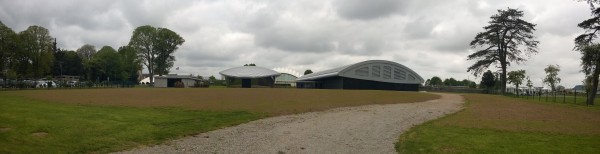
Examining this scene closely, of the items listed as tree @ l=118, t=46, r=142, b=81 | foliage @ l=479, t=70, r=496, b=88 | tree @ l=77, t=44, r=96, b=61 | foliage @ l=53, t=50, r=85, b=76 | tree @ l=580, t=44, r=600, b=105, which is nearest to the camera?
tree @ l=580, t=44, r=600, b=105

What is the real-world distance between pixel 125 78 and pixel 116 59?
19.6ft

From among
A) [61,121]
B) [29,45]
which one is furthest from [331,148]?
[29,45]

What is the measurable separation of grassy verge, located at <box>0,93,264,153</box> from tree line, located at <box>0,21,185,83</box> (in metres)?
53.5

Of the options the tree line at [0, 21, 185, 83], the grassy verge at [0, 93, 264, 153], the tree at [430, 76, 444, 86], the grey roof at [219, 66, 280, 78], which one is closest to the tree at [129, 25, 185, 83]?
the tree line at [0, 21, 185, 83]

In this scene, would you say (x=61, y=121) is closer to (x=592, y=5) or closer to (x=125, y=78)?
(x=592, y=5)

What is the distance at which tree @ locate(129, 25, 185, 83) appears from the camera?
292ft

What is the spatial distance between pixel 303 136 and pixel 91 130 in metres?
7.52

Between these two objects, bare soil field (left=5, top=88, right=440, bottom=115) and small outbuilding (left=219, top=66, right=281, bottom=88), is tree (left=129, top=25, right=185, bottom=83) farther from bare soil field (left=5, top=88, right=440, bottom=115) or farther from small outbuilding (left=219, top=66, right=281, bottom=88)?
bare soil field (left=5, top=88, right=440, bottom=115)

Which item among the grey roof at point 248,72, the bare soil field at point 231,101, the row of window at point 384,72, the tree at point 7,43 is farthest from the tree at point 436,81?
the tree at point 7,43

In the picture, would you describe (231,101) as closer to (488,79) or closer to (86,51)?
(488,79)

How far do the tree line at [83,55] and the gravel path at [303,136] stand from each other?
57562 millimetres

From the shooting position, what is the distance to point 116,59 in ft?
340

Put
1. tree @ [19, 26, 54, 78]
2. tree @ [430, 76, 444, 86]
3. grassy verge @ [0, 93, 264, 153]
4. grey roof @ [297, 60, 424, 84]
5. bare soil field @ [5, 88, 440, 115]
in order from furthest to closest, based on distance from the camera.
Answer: tree @ [430, 76, 444, 86]
grey roof @ [297, 60, 424, 84]
tree @ [19, 26, 54, 78]
bare soil field @ [5, 88, 440, 115]
grassy verge @ [0, 93, 264, 153]

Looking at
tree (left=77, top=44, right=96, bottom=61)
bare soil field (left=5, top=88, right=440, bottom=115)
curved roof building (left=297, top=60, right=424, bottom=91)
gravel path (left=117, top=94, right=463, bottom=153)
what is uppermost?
tree (left=77, top=44, right=96, bottom=61)
